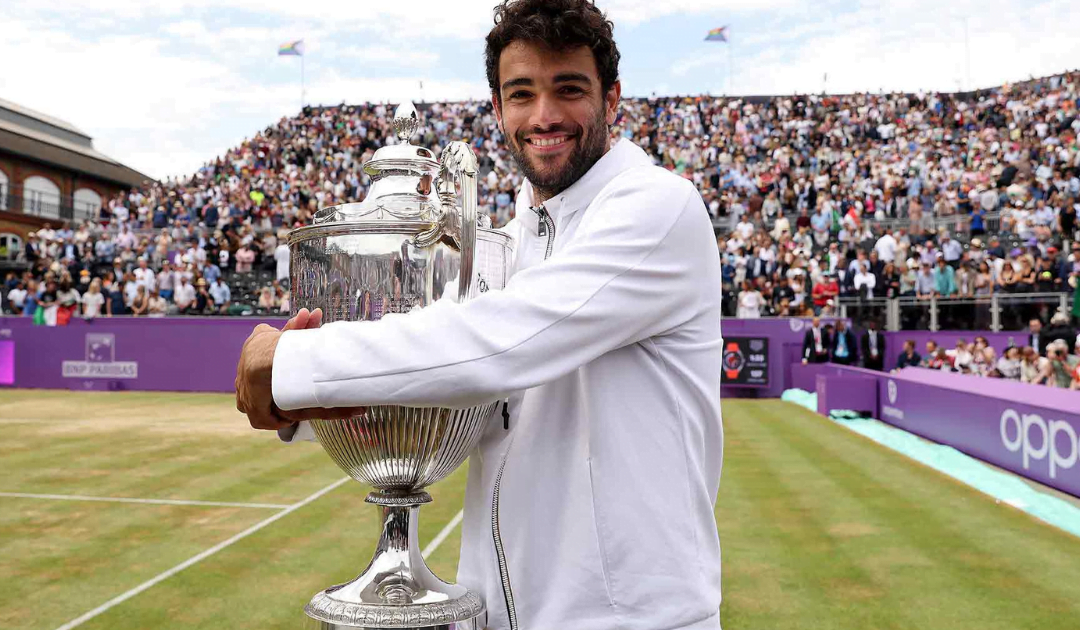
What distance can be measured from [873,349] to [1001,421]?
6.27m

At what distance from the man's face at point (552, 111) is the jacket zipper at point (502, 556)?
49 cm

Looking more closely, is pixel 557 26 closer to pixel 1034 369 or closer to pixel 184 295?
pixel 1034 369

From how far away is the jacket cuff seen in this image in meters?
1.25

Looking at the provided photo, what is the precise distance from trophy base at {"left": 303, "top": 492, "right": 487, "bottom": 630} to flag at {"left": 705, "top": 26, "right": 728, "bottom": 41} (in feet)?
129

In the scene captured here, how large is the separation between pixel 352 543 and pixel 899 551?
3447 mm

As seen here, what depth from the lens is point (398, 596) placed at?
1.52m

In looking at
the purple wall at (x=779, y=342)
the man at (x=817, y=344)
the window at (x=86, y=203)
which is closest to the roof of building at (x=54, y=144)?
the window at (x=86, y=203)

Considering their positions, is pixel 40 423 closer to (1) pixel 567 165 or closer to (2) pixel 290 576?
(2) pixel 290 576

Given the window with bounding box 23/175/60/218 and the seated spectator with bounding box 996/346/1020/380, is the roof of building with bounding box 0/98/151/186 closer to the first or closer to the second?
the window with bounding box 23/175/60/218

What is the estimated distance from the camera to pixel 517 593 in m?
1.46

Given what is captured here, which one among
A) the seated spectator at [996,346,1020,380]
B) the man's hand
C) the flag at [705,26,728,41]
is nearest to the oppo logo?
the seated spectator at [996,346,1020,380]

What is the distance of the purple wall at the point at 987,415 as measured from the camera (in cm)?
736

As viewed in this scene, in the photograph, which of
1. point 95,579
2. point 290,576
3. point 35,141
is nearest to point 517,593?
point 290,576

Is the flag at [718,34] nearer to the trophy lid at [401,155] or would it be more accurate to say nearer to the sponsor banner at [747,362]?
the sponsor banner at [747,362]
